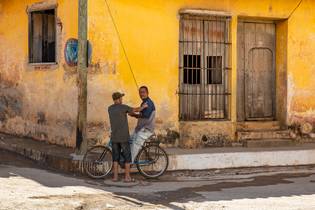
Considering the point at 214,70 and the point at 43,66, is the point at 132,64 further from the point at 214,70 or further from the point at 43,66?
the point at 43,66

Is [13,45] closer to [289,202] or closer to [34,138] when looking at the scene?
[34,138]

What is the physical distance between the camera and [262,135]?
12.8 m

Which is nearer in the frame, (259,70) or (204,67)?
(204,67)

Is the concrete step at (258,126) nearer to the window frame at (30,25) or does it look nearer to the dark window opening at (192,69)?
the dark window opening at (192,69)

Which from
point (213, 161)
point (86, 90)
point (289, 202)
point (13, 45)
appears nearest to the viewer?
point (289, 202)

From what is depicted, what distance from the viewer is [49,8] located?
A: 40.9ft

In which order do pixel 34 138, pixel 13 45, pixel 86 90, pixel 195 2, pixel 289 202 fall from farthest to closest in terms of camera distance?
pixel 13 45, pixel 34 138, pixel 195 2, pixel 86 90, pixel 289 202

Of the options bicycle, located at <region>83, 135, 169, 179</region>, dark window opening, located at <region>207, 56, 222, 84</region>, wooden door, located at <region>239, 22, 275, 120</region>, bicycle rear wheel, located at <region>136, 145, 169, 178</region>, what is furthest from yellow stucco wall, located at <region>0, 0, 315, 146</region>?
bicycle rear wheel, located at <region>136, 145, 169, 178</region>

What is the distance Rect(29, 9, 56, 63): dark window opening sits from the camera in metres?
13.2

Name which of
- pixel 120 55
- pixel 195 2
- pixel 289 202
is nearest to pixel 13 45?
pixel 120 55

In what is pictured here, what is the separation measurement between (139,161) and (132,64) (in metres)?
2.23

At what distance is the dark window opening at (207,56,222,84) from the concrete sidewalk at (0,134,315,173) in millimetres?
1539

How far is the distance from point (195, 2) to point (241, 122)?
2927 millimetres

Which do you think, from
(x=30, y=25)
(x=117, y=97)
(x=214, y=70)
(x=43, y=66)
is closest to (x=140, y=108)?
(x=117, y=97)
